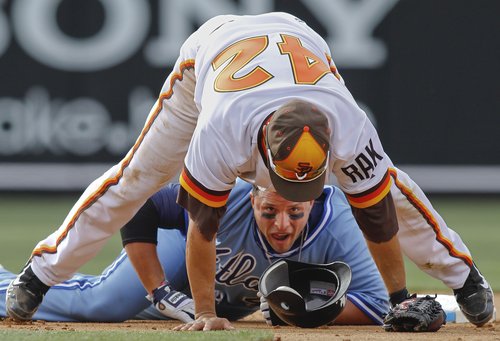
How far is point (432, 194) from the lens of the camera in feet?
34.6

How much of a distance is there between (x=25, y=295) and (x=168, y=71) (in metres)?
6.03

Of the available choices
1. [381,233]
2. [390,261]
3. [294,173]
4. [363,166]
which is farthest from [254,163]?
[390,261]

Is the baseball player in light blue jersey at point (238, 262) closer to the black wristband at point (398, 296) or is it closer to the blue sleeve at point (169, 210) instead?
the blue sleeve at point (169, 210)

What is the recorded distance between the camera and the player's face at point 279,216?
432 cm

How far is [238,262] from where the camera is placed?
15.2ft

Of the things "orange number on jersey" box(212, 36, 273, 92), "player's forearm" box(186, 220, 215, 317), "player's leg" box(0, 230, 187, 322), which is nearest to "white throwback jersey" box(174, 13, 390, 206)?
"orange number on jersey" box(212, 36, 273, 92)

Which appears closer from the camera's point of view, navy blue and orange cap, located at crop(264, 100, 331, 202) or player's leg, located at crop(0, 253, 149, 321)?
navy blue and orange cap, located at crop(264, 100, 331, 202)

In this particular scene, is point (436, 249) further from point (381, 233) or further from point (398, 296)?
A: point (381, 233)

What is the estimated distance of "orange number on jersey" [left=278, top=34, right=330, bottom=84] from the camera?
3.89 metres

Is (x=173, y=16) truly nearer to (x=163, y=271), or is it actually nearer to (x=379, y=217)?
(x=163, y=271)

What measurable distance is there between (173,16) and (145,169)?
6387mm

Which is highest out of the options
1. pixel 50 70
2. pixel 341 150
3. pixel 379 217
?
pixel 341 150

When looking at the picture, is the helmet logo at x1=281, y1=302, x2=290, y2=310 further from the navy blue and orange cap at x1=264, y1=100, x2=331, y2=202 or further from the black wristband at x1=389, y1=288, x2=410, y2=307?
the navy blue and orange cap at x1=264, y1=100, x2=331, y2=202

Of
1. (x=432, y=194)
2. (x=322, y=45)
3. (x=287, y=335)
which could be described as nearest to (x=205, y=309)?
(x=287, y=335)
